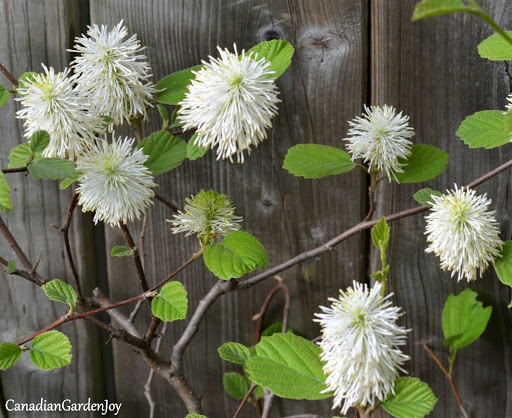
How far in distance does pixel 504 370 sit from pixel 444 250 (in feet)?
1.44

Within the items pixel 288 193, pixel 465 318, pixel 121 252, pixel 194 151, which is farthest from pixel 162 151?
pixel 465 318

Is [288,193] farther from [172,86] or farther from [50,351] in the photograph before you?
[50,351]

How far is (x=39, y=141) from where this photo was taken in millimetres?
550

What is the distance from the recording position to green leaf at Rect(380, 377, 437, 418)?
533 millimetres

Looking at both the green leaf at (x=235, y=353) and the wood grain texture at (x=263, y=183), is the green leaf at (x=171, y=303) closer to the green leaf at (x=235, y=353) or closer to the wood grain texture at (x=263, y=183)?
the green leaf at (x=235, y=353)

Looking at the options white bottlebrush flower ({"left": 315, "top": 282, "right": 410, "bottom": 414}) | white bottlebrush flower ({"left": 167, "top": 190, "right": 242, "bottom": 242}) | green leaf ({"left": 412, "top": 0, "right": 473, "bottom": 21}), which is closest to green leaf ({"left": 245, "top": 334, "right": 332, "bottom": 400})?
white bottlebrush flower ({"left": 315, "top": 282, "right": 410, "bottom": 414})

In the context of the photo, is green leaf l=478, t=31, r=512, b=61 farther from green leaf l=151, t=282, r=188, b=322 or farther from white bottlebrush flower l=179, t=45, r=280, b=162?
green leaf l=151, t=282, r=188, b=322

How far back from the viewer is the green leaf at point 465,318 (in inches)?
33.4

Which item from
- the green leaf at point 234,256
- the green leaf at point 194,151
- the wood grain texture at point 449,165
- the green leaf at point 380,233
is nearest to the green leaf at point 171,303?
the green leaf at point 234,256

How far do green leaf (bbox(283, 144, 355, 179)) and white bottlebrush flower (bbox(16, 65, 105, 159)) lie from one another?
252 mm

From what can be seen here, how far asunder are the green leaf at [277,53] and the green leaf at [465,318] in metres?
0.47

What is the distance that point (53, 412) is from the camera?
0.98 m

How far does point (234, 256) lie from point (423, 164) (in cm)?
27

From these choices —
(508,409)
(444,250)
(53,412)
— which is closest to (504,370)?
(508,409)
